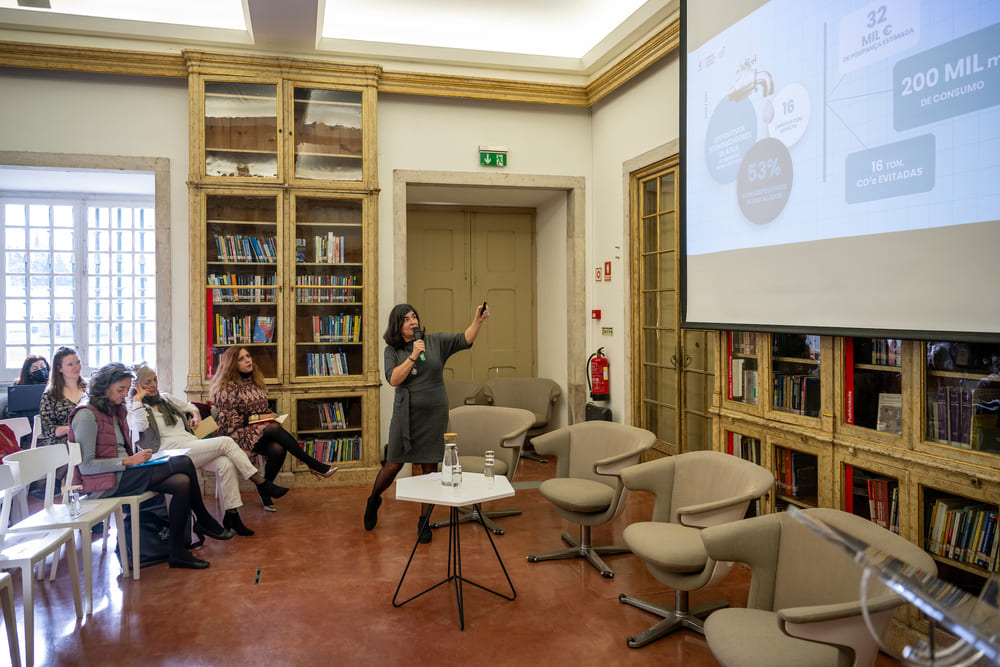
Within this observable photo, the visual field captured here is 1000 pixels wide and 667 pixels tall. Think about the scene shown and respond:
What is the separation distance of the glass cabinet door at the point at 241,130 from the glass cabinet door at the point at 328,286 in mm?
476

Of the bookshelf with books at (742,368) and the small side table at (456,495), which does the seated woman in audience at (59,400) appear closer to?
the small side table at (456,495)

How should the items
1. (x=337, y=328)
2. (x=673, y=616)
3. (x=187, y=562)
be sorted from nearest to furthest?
(x=673, y=616) < (x=187, y=562) < (x=337, y=328)

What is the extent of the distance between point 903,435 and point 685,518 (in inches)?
40.8

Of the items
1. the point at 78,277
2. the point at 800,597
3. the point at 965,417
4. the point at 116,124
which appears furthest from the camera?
the point at 78,277

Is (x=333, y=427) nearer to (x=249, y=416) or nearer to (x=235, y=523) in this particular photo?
(x=249, y=416)

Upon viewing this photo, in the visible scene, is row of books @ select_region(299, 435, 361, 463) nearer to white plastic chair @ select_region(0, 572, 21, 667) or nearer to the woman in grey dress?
the woman in grey dress

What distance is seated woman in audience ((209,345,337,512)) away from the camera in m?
5.03

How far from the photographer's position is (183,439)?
4.48 metres

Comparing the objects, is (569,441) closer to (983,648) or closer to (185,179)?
(983,648)

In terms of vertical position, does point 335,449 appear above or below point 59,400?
below

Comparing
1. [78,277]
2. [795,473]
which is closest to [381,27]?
[78,277]

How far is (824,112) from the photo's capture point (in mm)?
3148

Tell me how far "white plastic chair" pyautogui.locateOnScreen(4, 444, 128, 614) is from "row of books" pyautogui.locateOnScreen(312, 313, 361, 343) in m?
2.55

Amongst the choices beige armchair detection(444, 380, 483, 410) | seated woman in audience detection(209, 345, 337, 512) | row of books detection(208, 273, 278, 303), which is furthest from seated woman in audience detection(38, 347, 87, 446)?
beige armchair detection(444, 380, 483, 410)
